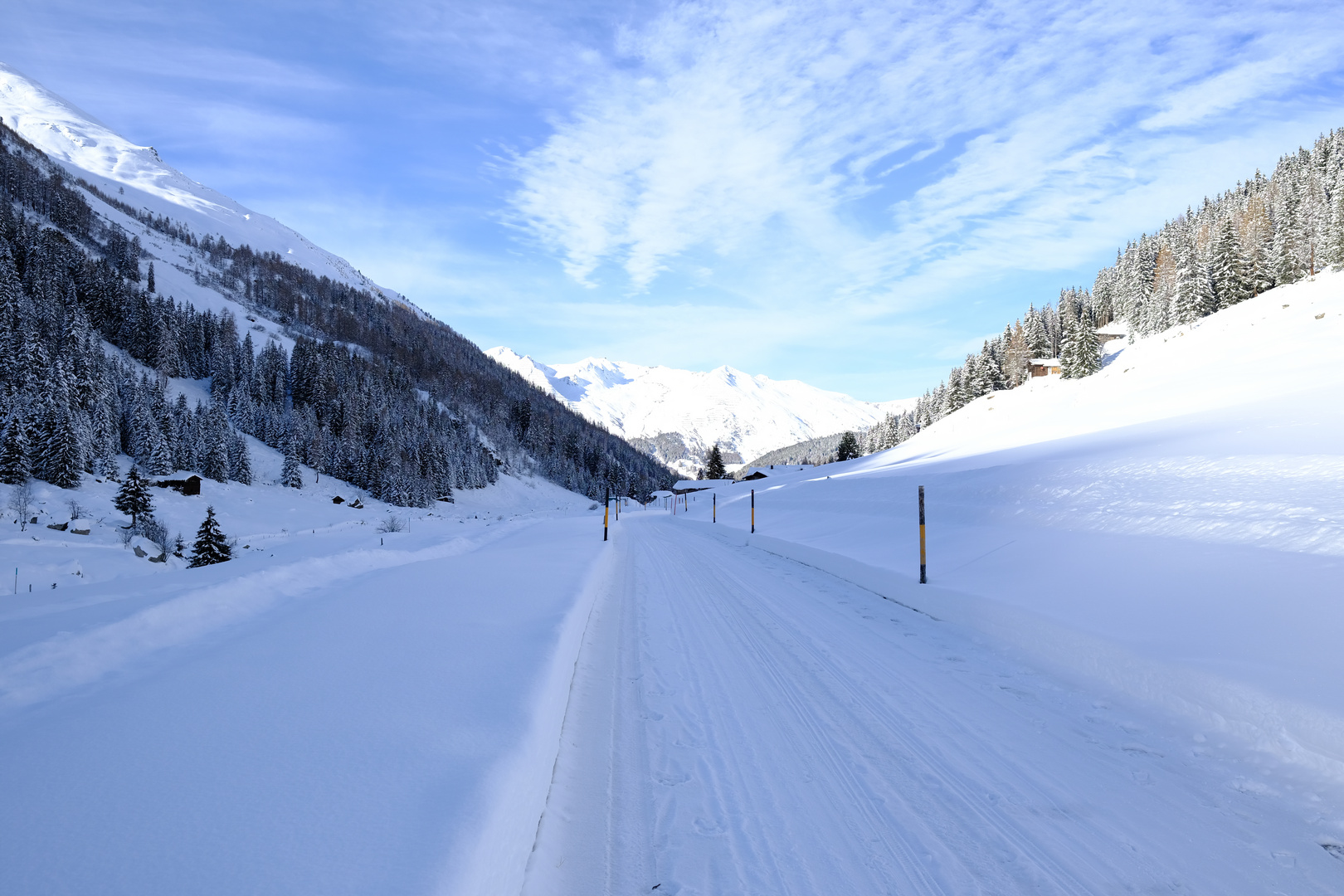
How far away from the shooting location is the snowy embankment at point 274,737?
182 cm

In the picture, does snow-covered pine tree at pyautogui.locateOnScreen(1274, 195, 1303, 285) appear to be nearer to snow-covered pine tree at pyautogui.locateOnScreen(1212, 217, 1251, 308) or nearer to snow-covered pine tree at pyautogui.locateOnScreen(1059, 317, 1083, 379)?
snow-covered pine tree at pyautogui.locateOnScreen(1212, 217, 1251, 308)

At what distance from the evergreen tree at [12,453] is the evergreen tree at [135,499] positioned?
6.67 meters

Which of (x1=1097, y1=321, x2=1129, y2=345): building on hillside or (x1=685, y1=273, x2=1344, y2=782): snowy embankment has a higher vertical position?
(x1=1097, y1=321, x2=1129, y2=345): building on hillside

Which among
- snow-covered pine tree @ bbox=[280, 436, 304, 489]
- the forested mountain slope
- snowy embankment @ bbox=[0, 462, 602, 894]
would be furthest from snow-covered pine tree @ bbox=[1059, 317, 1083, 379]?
snow-covered pine tree @ bbox=[280, 436, 304, 489]

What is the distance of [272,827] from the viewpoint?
1.97 meters

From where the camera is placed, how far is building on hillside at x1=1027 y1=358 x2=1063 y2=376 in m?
68.1

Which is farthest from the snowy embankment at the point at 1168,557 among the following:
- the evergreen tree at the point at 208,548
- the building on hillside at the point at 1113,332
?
the building on hillside at the point at 1113,332

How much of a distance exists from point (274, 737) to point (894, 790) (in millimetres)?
3318

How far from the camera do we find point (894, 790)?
3.26 meters

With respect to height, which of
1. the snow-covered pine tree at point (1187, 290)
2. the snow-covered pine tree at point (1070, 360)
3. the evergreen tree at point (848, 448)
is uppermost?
the snow-covered pine tree at point (1187, 290)

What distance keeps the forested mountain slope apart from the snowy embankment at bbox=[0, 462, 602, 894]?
120ft

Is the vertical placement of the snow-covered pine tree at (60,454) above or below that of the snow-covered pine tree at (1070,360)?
below

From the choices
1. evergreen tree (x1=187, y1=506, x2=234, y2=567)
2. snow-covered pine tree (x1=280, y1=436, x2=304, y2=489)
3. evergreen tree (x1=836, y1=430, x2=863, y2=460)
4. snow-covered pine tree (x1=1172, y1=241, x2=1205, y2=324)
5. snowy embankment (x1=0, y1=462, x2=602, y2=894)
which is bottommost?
evergreen tree (x1=187, y1=506, x2=234, y2=567)

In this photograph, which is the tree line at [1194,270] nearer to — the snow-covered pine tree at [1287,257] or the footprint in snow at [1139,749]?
the snow-covered pine tree at [1287,257]
